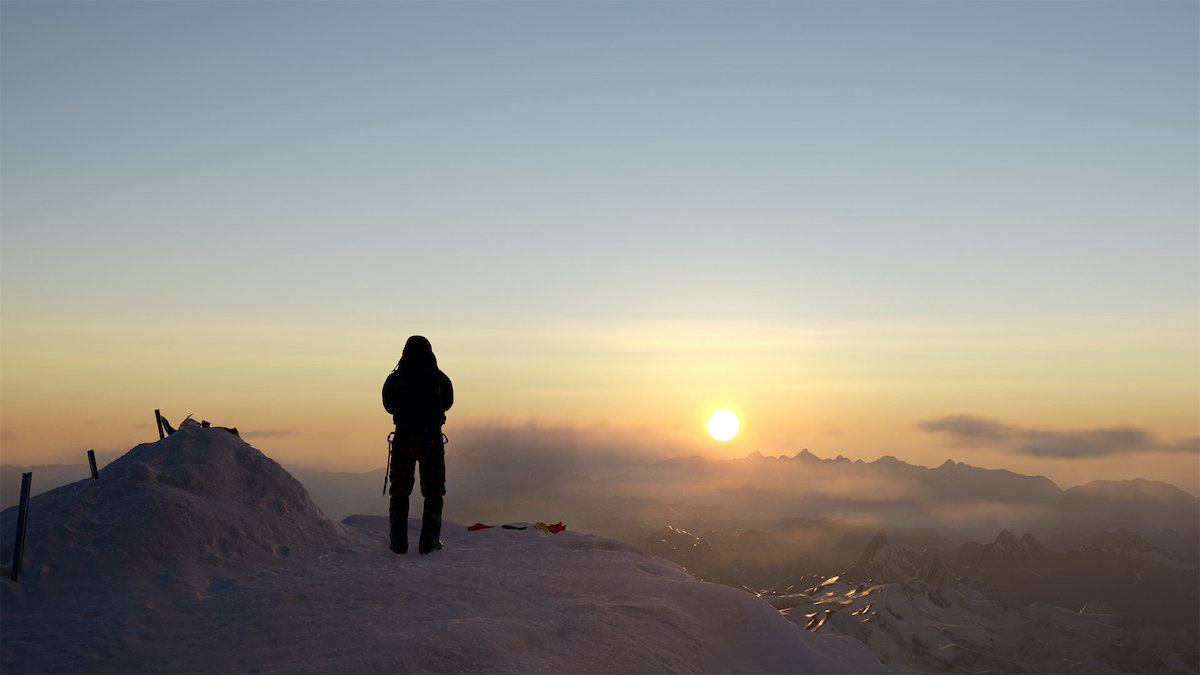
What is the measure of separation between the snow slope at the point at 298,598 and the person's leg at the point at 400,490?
1.33ft

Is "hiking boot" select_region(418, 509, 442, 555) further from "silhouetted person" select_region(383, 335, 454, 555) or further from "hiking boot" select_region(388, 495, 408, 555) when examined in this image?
"hiking boot" select_region(388, 495, 408, 555)

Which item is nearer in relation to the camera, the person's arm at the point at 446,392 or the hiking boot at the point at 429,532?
the hiking boot at the point at 429,532

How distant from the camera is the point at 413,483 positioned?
1381 cm

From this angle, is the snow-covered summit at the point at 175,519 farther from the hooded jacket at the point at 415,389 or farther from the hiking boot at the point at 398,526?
the hooded jacket at the point at 415,389

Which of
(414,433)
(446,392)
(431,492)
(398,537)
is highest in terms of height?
(446,392)

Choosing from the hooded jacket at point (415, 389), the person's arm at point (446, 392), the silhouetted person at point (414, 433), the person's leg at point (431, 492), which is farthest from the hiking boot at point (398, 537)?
the person's arm at point (446, 392)

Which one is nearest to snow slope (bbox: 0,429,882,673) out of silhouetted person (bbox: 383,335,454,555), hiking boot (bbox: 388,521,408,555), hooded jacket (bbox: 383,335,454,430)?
hiking boot (bbox: 388,521,408,555)

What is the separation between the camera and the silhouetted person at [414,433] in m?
13.5

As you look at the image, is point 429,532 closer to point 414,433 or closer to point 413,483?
point 413,483

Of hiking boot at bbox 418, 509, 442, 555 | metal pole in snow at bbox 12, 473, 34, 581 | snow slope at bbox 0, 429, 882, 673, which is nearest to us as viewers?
snow slope at bbox 0, 429, 882, 673

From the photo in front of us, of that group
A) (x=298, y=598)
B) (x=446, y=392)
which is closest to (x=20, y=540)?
(x=298, y=598)

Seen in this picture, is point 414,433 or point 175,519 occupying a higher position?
point 414,433

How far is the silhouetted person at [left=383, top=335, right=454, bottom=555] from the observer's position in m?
13.5

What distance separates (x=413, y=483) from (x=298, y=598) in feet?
14.7
